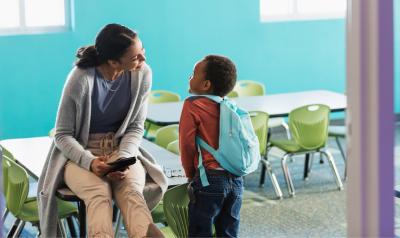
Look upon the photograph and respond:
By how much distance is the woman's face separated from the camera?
3.88 meters

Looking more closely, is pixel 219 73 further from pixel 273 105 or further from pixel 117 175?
pixel 273 105

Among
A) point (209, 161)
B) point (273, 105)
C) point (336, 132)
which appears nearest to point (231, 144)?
point (209, 161)

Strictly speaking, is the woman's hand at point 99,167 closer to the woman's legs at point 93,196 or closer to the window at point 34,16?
the woman's legs at point 93,196

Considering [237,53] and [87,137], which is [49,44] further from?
[87,137]

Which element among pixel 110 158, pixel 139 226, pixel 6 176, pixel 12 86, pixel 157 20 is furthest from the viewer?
pixel 157 20

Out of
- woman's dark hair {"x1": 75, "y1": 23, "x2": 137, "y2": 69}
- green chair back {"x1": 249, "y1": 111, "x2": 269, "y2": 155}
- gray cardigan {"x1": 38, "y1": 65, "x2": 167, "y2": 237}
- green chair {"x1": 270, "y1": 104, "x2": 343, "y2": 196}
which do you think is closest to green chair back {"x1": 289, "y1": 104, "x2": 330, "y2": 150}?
green chair {"x1": 270, "y1": 104, "x2": 343, "y2": 196}

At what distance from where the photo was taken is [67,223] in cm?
536

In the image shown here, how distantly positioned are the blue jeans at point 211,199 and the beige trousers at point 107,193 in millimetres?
225

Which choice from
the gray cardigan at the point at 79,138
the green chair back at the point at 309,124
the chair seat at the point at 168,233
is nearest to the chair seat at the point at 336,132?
the green chair back at the point at 309,124

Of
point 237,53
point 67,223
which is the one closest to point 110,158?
point 67,223

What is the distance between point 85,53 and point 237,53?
529cm

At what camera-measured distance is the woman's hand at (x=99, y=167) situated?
380cm

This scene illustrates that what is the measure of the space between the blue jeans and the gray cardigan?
30cm

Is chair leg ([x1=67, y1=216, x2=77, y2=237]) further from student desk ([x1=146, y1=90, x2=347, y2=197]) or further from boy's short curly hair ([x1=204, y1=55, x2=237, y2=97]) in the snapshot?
boy's short curly hair ([x1=204, y1=55, x2=237, y2=97])
